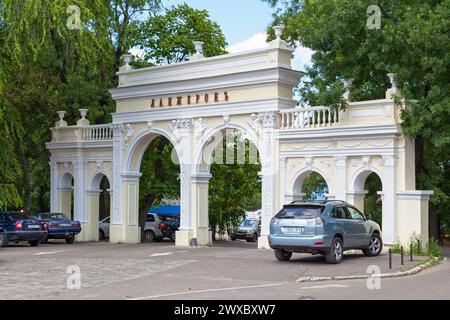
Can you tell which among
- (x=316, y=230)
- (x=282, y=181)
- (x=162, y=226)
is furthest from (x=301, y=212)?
(x=162, y=226)

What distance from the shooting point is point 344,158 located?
2561 centimetres

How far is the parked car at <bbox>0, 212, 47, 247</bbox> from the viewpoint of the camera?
98.9 ft

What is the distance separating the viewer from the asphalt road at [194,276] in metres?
14.4

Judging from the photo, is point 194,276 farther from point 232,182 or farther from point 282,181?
point 232,182

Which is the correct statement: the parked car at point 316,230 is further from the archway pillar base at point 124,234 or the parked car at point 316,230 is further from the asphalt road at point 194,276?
the archway pillar base at point 124,234

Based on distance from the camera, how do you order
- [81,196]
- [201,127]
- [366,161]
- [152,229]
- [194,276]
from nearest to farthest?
[194,276]
[366,161]
[201,127]
[81,196]
[152,229]

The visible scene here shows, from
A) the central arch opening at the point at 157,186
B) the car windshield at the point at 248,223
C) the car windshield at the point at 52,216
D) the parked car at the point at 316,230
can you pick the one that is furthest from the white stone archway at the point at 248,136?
the car windshield at the point at 248,223

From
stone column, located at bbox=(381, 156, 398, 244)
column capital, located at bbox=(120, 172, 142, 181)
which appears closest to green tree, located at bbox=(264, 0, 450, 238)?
stone column, located at bbox=(381, 156, 398, 244)

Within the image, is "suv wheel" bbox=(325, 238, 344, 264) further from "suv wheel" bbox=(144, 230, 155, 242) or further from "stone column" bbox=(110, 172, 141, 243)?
"suv wheel" bbox=(144, 230, 155, 242)

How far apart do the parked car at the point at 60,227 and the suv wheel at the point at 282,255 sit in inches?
542

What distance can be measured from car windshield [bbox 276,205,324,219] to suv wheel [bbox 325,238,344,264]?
3.01 feet

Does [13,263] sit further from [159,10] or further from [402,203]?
[159,10]

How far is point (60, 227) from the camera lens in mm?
32500

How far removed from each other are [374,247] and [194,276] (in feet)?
23.0
